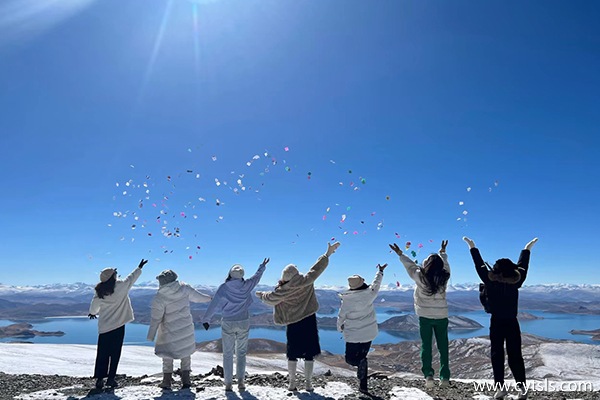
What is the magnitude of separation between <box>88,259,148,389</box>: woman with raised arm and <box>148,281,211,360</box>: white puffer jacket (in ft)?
2.49

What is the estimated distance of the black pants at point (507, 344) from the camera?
18.7 ft

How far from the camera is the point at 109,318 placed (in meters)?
7.18

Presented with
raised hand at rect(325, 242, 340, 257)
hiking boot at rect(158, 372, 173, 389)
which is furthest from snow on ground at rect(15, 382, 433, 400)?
raised hand at rect(325, 242, 340, 257)

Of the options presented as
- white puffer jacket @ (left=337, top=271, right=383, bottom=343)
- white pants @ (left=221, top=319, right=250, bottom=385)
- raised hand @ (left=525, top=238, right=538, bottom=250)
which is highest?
raised hand @ (left=525, top=238, right=538, bottom=250)

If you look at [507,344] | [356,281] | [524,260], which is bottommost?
[507,344]

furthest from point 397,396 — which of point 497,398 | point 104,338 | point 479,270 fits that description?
point 104,338

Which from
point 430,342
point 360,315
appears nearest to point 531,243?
point 430,342

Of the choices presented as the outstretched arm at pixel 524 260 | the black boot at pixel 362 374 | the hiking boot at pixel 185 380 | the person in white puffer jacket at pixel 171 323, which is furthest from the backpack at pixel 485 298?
the hiking boot at pixel 185 380

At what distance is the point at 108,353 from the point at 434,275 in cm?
644

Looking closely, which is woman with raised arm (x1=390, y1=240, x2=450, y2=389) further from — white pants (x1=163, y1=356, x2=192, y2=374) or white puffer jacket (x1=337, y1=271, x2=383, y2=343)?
white pants (x1=163, y1=356, x2=192, y2=374)

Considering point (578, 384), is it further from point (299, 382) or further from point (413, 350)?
point (413, 350)

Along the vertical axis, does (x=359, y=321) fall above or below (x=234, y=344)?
above

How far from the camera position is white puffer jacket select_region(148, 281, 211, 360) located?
22.5 ft

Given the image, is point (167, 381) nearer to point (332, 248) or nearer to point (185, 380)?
point (185, 380)
